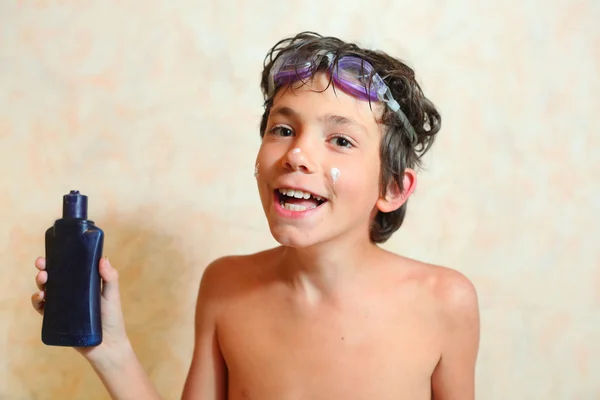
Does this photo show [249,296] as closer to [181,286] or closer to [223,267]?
[223,267]

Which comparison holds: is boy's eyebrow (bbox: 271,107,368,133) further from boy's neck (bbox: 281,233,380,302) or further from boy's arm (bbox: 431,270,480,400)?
boy's arm (bbox: 431,270,480,400)

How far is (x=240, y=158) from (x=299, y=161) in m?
0.37

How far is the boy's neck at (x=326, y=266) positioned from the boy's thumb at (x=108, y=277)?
0.76 ft

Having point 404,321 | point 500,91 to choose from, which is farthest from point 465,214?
point 404,321

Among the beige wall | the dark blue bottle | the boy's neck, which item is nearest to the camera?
the dark blue bottle

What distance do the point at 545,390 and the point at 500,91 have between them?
556 millimetres

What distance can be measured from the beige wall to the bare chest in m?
0.27

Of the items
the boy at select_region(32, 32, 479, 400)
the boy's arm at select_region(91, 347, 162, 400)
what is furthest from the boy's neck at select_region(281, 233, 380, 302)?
the boy's arm at select_region(91, 347, 162, 400)

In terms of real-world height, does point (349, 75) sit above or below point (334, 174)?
above

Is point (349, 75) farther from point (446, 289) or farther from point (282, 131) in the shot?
point (446, 289)

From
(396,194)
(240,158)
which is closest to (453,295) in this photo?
(396,194)

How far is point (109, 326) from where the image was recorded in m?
0.76

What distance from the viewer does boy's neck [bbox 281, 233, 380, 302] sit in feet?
2.69

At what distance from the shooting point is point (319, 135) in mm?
746
